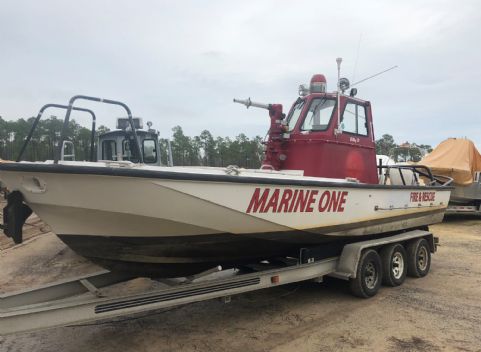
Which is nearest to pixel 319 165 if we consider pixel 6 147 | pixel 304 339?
pixel 304 339

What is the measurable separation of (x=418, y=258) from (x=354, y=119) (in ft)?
8.34

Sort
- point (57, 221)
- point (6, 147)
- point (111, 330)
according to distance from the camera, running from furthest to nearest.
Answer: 1. point (6, 147)
2. point (111, 330)
3. point (57, 221)

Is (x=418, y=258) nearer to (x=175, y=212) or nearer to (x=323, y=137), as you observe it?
(x=323, y=137)

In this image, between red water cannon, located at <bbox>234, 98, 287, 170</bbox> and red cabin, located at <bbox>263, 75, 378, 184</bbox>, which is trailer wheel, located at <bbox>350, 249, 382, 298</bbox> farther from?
red water cannon, located at <bbox>234, 98, 287, 170</bbox>

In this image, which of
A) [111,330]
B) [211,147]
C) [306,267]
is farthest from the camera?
[211,147]

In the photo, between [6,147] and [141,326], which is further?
[6,147]

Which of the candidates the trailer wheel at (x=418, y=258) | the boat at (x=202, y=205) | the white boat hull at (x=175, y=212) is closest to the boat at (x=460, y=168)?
the trailer wheel at (x=418, y=258)

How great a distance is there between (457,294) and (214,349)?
12.3 feet

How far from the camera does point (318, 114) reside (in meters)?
6.42

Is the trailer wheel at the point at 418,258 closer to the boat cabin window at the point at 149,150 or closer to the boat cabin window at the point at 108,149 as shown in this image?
the boat cabin window at the point at 149,150

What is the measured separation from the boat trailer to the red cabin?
111 cm

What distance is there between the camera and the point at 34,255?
8305 millimetres

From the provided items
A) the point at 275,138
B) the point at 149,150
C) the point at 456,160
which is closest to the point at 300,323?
the point at 275,138

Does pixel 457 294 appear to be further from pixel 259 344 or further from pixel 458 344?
pixel 259 344
